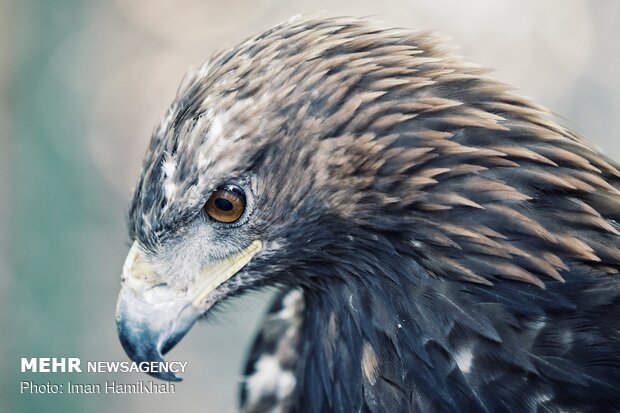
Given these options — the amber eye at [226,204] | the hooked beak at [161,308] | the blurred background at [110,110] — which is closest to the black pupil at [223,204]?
the amber eye at [226,204]

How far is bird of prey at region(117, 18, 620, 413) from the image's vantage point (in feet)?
5.13

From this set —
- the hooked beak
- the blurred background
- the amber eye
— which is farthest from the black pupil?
the blurred background

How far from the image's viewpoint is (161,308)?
5.71 feet

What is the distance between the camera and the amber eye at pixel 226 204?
1.66 meters

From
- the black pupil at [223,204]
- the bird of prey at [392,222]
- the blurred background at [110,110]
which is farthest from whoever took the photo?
the blurred background at [110,110]

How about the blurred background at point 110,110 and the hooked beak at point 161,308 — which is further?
the blurred background at point 110,110

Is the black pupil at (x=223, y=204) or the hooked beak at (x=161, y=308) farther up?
the black pupil at (x=223, y=204)

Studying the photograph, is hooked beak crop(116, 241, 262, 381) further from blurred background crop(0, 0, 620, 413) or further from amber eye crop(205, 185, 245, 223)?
blurred background crop(0, 0, 620, 413)

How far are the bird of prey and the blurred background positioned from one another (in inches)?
88.7

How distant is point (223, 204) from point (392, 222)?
362 mm

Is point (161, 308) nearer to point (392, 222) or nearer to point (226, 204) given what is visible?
point (226, 204)

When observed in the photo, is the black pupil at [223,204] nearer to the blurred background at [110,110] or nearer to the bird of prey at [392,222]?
the bird of prey at [392,222]

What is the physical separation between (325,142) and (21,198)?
2.70 m

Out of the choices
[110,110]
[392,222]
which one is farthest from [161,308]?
[110,110]
